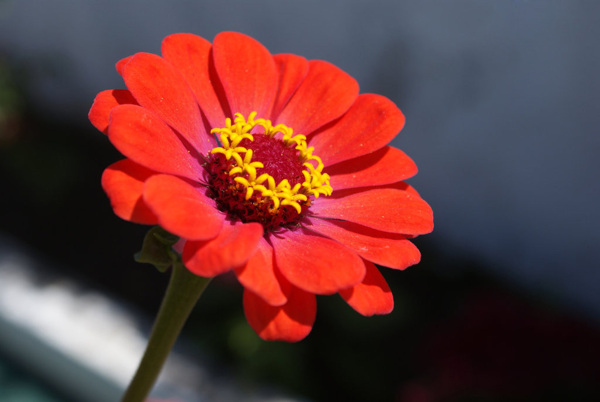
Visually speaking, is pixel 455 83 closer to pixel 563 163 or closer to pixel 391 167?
pixel 563 163

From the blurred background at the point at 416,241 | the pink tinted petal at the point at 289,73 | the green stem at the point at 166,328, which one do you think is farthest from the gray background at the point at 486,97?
the green stem at the point at 166,328

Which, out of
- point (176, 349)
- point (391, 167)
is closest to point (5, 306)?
point (176, 349)

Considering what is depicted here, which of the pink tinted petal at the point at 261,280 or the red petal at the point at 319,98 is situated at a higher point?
the red petal at the point at 319,98

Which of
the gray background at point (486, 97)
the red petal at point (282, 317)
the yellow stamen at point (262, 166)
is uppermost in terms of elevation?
the gray background at point (486, 97)

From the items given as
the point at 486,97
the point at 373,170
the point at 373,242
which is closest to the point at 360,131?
the point at 373,170

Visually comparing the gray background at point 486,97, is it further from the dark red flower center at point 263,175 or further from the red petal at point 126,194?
the red petal at point 126,194

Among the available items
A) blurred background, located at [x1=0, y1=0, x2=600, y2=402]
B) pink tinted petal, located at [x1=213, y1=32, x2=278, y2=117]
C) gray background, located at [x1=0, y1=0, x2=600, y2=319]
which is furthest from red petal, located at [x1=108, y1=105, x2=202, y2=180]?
gray background, located at [x1=0, y1=0, x2=600, y2=319]

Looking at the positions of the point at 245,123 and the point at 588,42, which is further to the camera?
the point at 588,42
